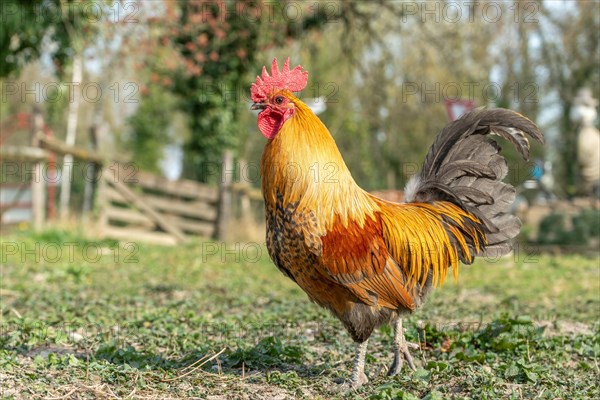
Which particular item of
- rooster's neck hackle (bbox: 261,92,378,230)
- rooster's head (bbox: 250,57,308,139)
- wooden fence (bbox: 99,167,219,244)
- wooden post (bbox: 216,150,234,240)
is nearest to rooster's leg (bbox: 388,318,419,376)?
rooster's neck hackle (bbox: 261,92,378,230)

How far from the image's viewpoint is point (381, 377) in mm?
4305

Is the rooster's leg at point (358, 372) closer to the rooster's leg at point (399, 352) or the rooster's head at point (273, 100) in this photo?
the rooster's leg at point (399, 352)

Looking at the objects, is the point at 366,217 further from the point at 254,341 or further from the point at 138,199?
the point at 138,199

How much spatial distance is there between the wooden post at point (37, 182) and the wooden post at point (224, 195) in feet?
13.6

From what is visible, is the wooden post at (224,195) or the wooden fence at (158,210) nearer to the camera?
the wooden fence at (158,210)

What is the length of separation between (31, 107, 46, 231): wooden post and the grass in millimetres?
4019

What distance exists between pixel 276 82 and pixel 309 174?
2.21 ft

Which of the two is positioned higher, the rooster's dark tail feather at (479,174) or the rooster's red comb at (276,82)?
the rooster's red comb at (276,82)

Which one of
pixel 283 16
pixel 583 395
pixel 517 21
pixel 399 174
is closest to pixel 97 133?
pixel 283 16

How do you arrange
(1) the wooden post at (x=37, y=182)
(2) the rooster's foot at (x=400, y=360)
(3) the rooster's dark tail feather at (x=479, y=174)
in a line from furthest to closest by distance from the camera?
(1) the wooden post at (x=37, y=182), (3) the rooster's dark tail feather at (x=479, y=174), (2) the rooster's foot at (x=400, y=360)

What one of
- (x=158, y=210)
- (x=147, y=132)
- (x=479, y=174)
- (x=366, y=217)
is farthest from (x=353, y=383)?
(x=147, y=132)

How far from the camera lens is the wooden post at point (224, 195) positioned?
15.0 meters

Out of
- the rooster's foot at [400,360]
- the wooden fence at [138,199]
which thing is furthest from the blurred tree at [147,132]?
the rooster's foot at [400,360]

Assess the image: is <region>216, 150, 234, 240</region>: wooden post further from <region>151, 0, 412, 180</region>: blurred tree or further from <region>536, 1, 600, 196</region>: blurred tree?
<region>536, 1, 600, 196</region>: blurred tree
